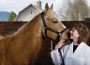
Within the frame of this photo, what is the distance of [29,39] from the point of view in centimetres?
531

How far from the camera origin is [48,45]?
8102 mm

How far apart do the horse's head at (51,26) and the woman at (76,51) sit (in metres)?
1.22

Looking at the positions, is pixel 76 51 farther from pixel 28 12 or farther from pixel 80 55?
pixel 28 12

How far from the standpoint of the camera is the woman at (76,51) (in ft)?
12.5

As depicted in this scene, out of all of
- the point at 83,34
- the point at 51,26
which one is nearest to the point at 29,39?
the point at 51,26

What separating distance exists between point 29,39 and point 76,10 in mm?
53318

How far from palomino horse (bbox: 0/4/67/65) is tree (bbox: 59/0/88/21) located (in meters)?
48.3

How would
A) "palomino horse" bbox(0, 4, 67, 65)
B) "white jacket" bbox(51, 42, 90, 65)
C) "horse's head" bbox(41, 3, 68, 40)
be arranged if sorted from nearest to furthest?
1. "white jacket" bbox(51, 42, 90, 65)
2. "palomino horse" bbox(0, 4, 67, 65)
3. "horse's head" bbox(41, 3, 68, 40)

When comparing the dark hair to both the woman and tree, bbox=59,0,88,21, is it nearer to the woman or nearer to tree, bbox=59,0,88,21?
the woman

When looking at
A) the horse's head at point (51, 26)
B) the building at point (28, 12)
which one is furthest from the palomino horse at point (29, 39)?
the building at point (28, 12)

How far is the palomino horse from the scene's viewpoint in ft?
17.0

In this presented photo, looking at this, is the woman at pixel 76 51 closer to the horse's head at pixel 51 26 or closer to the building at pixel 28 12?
the horse's head at pixel 51 26

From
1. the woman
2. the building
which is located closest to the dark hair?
the woman

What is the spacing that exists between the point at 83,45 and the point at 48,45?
4.32m
